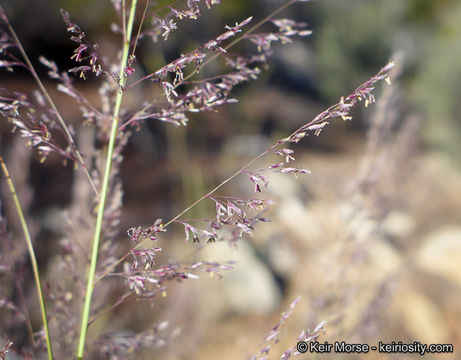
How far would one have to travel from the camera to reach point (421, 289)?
4320mm

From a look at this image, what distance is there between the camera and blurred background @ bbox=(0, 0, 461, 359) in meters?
2.10

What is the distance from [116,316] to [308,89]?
41.6ft

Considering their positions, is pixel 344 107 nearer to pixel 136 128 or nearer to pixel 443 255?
pixel 136 128

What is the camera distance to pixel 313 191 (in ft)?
22.7

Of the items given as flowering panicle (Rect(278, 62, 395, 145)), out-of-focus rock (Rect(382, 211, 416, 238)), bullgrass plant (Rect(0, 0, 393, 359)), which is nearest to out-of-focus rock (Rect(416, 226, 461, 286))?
out-of-focus rock (Rect(382, 211, 416, 238))

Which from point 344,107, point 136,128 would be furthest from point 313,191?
point 344,107

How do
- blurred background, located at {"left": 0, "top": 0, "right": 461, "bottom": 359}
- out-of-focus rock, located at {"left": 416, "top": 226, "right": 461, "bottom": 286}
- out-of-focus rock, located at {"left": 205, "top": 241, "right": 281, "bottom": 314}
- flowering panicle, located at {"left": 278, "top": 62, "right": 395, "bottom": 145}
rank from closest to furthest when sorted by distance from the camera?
flowering panicle, located at {"left": 278, "top": 62, "right": 395, "bottom": 145}, blurred background, located at {"left": 0, "top": 0, "right": 461, "bottom": 359}, out-of-focus rock, located at {"left": 205, "top": 241, "right": 281, "bottom": 314}, out-of-focus rock, located at {"left": 416, "top": 226, "right": 461, "bottom": 286}

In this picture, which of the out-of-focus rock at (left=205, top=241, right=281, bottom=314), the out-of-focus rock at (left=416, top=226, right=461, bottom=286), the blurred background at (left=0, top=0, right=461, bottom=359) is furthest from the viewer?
the out-of-focus rock at (left=416, top=226, right=461, bottom=286)

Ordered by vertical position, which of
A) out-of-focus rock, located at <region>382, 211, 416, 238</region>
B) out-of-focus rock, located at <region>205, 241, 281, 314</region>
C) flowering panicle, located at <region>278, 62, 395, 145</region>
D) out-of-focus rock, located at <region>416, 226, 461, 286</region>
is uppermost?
flowering panicle, located at <region>278, 62, 395, 145</region>

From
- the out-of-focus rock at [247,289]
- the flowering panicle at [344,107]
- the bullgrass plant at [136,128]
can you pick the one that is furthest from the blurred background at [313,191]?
the flowering panicle at [344,107]

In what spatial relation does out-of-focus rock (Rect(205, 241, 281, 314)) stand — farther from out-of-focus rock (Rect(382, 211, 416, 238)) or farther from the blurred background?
out-of-focus rock (Rect(382, 211, 416, 238))

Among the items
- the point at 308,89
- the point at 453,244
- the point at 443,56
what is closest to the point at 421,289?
the point at 453,244

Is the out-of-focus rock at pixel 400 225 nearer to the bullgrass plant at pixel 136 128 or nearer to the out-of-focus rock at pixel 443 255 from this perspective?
the out-of-focus rock at pixel 443 255

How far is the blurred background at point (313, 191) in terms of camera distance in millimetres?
2102
